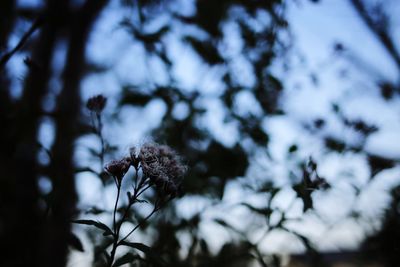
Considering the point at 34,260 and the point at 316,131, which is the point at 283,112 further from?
the point at 34,260

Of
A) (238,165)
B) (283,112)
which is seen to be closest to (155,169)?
(238,165)

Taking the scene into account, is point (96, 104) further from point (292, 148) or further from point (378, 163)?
point (378, 163)

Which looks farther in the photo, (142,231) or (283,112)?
(142,231)

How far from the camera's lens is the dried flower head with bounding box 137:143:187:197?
62.4 inches

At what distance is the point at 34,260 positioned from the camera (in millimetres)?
2922

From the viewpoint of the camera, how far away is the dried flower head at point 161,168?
1.58 meters

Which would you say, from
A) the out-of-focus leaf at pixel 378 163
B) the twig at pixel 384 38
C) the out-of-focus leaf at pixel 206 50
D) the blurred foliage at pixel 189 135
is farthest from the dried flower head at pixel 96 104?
the twig at pixel 384 38

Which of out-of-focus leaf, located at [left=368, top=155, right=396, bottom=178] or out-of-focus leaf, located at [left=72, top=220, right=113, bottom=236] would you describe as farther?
out-of-focus leaf, located at [left=368, top=155, right=396, bottom=178]

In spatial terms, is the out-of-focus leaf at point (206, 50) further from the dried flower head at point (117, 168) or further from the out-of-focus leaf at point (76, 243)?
the out-of-focus leaf at point (76, 243)

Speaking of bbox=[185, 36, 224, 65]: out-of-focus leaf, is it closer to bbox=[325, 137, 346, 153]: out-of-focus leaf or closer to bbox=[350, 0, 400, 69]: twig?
bbox=[325, 137, 346, 153]: out-of-focus leaf

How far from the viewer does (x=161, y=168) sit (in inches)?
64.5

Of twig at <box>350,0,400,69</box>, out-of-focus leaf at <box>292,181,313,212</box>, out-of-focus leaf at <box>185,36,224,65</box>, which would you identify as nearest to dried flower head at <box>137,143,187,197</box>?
out-of-focus leaf at <box>292,181,313,212</box>

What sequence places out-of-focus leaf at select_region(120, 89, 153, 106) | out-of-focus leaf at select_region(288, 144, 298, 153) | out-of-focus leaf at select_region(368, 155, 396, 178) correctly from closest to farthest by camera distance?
out-of-focus leaf at select_region(288, 144, 298, 153)
out-of-focus leaf at select_region(368, 155, 396, 178)
out-of-focus leaf at select_region(120, 89, 153, 106)

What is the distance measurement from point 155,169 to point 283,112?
1.35 metres
